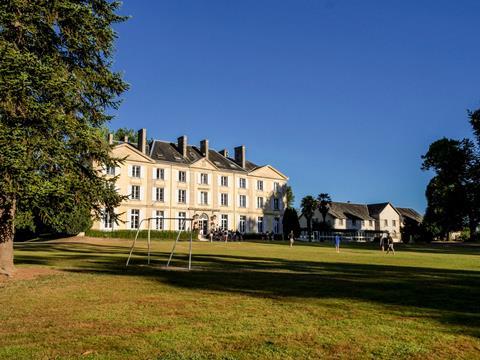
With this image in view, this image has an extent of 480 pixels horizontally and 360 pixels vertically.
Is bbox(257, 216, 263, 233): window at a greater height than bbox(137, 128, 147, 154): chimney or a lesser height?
lesser

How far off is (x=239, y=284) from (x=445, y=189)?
44.0m

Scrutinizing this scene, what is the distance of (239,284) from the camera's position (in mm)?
13789

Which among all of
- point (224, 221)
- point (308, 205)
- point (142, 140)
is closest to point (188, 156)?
point (142, 140)

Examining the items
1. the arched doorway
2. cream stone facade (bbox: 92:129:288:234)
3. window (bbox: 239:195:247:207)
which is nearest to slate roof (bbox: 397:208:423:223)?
cream stone facade (bbox: 92:129:288:234)

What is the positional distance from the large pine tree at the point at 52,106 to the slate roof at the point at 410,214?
96900 millimetres

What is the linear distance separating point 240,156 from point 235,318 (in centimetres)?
6056

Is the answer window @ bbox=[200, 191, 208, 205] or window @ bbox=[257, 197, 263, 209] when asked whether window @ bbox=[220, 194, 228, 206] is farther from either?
window @ bbox=[257, 197, 263, 209]

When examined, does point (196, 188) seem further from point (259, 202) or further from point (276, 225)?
point (276, 225)

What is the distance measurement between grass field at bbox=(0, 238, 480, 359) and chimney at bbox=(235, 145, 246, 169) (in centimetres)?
5361

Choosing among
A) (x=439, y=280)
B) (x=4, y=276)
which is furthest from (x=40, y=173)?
(x=439, y=280)

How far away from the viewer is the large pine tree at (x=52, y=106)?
13688 mm

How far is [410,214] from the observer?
108 m

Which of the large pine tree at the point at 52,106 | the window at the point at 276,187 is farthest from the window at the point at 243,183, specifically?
the large pine tree at the point at 52,106

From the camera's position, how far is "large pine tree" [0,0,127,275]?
44.9ft
